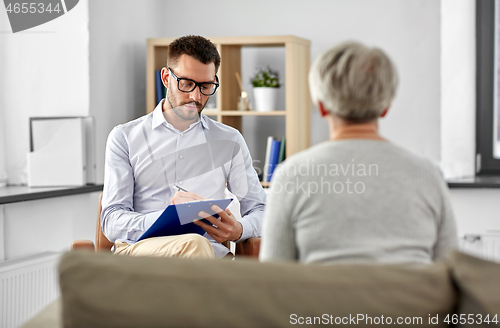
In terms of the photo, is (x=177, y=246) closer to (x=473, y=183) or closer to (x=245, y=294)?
(x=245, y=294)

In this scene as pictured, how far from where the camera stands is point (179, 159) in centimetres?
198

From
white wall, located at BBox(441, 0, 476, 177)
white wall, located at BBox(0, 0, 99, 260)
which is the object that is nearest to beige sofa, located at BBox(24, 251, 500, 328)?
white wall, located at BBox(0, 0, 99, 260)

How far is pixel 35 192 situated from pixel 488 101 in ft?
8.38

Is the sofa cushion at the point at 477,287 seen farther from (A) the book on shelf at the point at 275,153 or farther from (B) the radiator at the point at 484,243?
(A) the book on shelf at the point at 275,153

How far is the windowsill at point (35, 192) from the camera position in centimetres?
220

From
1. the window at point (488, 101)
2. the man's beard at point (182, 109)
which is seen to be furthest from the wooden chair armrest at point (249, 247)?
the window at point (488, 101)

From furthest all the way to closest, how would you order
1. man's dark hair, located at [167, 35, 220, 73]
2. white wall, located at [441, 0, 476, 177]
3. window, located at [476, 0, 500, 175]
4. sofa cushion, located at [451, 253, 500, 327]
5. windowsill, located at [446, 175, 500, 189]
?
window, located at [476, 0, 500, 175]
white wall, located at [441, 0, 476, 177]
windowsill, located at [446, 175, 500, 189]
man's dark hair, located at [167, 35, 220, 73]
sofa cushion, located at [451, 253, 500, 327]

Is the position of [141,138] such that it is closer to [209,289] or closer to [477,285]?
[209,289]

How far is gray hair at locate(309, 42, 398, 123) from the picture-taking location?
3.16 ft

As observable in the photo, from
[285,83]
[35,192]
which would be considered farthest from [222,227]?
[285,83]

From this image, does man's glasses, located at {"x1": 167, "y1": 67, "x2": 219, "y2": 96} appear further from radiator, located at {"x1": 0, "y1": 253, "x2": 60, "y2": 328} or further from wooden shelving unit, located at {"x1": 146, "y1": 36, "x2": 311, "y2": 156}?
wooden shelving unit, located at {"x1": 146, "y1": 36, "x2": 311, "y2": 156}

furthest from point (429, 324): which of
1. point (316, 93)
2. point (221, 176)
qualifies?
point (221, 176)

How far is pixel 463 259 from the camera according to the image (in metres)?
0.76

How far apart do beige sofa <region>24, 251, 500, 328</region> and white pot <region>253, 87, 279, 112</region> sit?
95.3 inches
